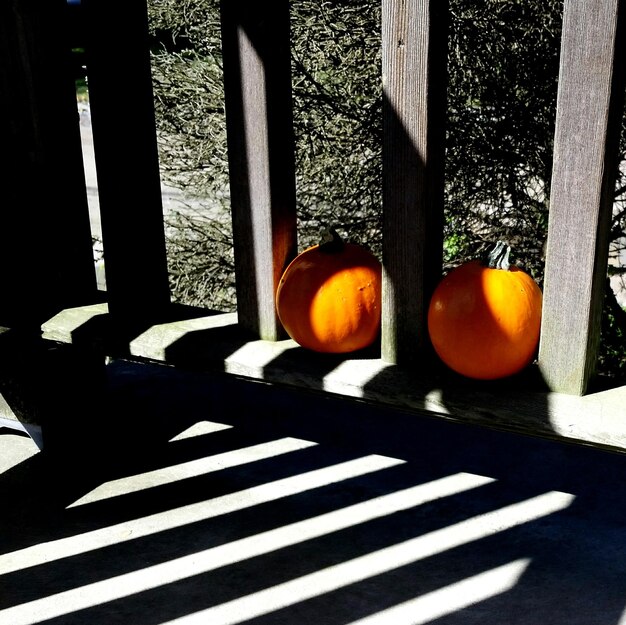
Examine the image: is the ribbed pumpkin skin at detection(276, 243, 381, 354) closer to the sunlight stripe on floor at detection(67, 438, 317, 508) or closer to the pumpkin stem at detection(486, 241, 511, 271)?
the pumpkin stem at detection(486, 241, 511, 271)

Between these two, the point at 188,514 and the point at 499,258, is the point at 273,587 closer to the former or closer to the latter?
the point at 188,514

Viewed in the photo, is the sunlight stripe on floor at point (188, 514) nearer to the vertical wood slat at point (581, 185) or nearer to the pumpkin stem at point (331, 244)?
the pumpkin stem at point (331, 244)

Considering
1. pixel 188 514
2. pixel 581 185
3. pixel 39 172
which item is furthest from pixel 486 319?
pixel 39 172

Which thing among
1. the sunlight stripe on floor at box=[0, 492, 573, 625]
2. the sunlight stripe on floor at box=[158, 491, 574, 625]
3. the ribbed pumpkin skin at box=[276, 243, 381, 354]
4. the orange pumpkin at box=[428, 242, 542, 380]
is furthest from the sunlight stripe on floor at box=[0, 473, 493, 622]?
the orange pumpkin at box=[428, 242, 542, 380]

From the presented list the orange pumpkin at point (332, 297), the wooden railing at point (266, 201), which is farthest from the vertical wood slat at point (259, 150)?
the orange pumpkin at point (332, 297)

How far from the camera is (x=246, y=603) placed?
7.13ft

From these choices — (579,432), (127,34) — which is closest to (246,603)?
(579,432)

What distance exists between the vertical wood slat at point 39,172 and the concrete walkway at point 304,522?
1.85ft

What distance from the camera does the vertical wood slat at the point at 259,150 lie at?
2283 millimetres

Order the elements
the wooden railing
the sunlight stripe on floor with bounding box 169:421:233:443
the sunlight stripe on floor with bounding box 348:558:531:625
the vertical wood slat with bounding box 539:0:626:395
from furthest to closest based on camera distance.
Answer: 1. the sunlight stripe on floor with bounding box 169:421:233:443
2. the sunlight stripe on floor with bounding box 348:558:531:625
3. the wooden railing
4. the vertical wood slat with bounding box 539:0:626:395

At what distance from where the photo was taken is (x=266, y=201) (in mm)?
2426

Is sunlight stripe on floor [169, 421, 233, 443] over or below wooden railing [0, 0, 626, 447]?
below

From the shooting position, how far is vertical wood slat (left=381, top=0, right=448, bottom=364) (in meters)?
2.06

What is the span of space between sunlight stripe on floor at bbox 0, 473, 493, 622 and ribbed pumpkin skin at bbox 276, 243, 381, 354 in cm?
54
